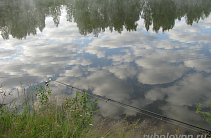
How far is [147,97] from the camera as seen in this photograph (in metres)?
10.7

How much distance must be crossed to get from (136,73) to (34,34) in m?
23.2

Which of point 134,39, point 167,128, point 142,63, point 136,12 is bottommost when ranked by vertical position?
point 167,128

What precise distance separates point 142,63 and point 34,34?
22.0 meters

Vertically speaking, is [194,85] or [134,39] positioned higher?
[134,39]

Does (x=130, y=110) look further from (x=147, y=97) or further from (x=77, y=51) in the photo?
(x=77, y=51)

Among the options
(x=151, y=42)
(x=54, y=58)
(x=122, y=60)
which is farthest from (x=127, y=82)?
(x=151, y=42)

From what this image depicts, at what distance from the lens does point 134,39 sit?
2405cm

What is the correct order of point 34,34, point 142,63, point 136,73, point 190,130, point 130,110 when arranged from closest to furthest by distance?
point 190,130 < point 130,110 < point 136,73 < point 142,63 < point 34,34

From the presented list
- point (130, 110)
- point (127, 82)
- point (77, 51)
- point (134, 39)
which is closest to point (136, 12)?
point (134, 39)

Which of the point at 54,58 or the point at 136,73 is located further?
the point at 54,58

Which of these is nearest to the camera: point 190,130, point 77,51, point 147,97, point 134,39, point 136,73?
point 190,130

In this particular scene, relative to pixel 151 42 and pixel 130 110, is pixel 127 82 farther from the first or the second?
pixel 151 42

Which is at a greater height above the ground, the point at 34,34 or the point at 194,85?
the point at 34,34

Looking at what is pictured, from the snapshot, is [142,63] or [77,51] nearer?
[142,63]
